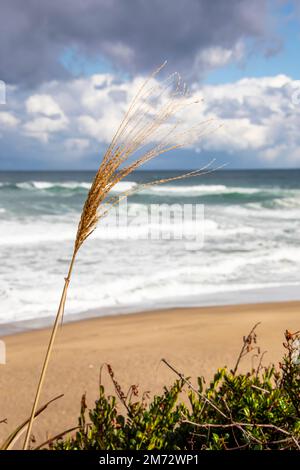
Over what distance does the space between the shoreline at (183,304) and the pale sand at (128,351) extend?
0.26 metres

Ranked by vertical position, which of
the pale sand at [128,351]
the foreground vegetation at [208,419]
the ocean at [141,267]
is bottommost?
the pale sand at [128,351]

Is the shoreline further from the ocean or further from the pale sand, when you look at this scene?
the pale sand

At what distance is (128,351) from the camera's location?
19.9 ft

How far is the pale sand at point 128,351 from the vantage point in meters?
4.61

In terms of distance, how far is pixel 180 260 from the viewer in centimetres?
1276

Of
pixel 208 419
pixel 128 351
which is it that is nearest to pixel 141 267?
pixel 128 351

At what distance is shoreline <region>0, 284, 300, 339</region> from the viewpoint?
7.50 meters

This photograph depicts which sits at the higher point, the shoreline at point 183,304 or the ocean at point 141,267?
the ocean at point 141,267

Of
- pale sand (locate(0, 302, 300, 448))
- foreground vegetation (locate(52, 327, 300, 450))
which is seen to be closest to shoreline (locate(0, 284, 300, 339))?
pale sand (locate(0, 302, 300, 448))

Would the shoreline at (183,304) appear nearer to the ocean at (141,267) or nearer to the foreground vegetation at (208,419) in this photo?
the ocean at (141,267)

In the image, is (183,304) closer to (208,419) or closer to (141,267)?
(141,267)

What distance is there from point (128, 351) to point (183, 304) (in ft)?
9.22

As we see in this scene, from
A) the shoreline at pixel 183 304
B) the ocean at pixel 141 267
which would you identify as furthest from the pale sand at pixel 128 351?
the ocean at pixel 141 267
